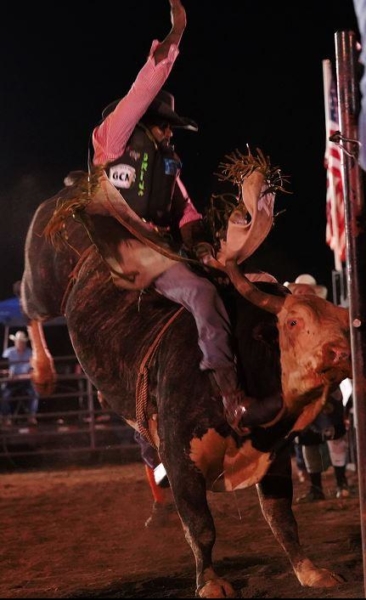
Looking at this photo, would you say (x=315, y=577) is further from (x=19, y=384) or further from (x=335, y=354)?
(x=19, y=384)

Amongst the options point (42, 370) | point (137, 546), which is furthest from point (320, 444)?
point (42, 370)

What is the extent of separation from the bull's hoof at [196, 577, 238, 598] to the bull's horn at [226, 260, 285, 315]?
1269 millimetres

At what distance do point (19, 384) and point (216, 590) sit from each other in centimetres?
1048

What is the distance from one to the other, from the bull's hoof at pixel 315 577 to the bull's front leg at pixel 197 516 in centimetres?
42

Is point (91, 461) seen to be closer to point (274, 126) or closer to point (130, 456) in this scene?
point (130, 456)

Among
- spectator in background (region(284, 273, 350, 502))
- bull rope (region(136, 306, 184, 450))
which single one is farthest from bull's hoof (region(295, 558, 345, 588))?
spectator in background (region(284, 273, 350, 502))

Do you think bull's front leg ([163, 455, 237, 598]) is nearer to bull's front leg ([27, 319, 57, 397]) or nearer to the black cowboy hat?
bull's front leg ([27, 319, 57, 397])

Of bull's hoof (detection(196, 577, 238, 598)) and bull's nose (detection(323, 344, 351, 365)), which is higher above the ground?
bull's nose (detection(323, 344, 351, 365))

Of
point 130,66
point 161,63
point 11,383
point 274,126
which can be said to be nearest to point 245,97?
point 274,126

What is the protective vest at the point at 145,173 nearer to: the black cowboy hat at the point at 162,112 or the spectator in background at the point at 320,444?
the black cowboy hat at the point at 162,112

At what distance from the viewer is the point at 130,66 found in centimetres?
1617

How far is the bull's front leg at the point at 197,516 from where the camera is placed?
3.92 metres

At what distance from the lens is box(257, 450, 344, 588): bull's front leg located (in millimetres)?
4215

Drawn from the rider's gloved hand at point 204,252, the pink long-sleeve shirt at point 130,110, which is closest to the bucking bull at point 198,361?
the rider's gloved hand at point 204,252
